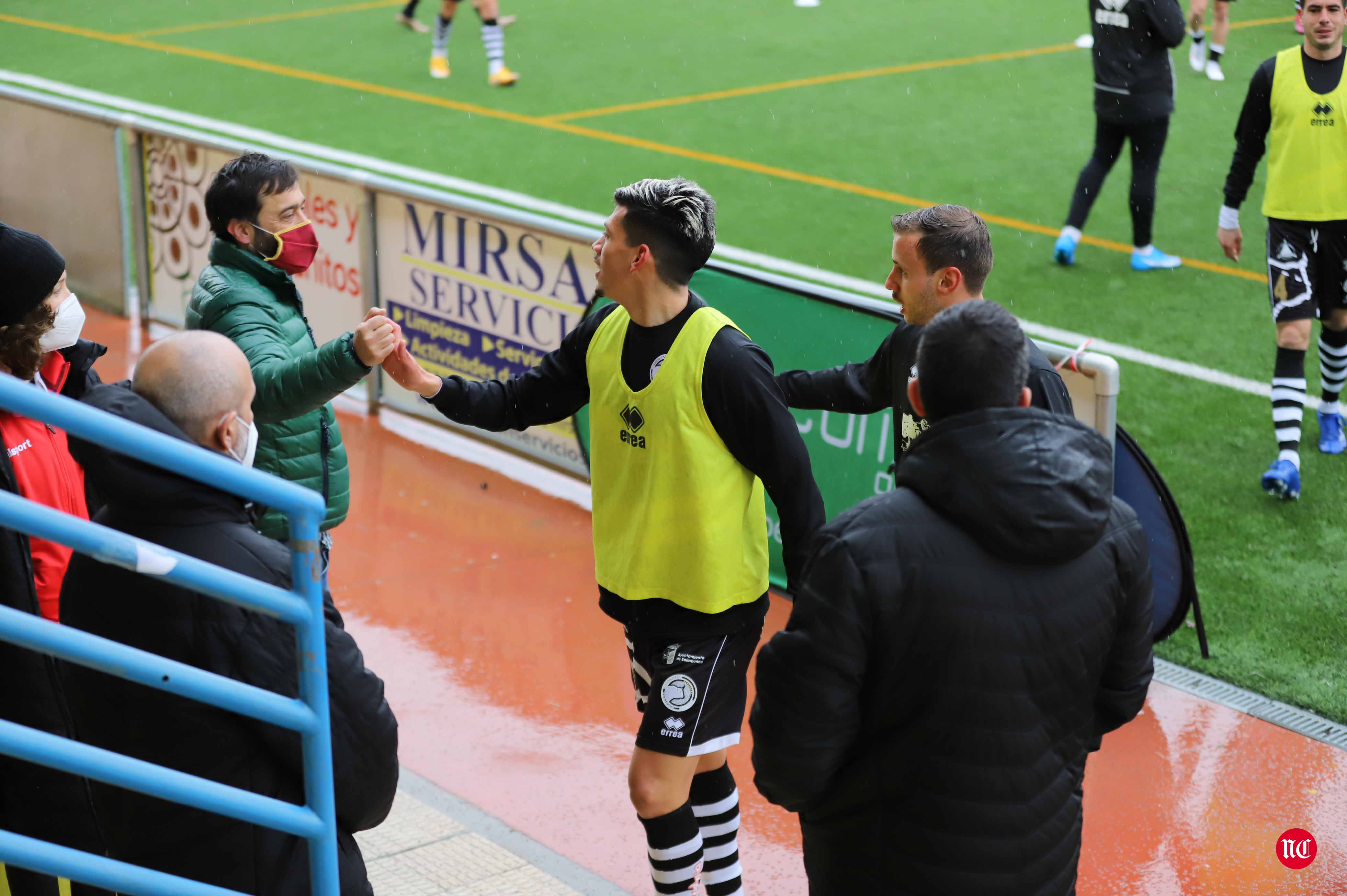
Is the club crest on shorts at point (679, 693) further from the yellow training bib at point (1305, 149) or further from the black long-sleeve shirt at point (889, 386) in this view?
the yellow training bib at point (1305, 149)

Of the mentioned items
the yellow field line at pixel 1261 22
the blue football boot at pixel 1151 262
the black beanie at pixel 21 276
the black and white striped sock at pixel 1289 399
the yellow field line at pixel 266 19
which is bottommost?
the yellow field line at pixel 266 19

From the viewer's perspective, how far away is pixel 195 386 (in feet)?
7.99

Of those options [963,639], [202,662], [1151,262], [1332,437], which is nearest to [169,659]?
[202,662]

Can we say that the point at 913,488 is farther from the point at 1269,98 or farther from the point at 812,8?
the point at 812,8

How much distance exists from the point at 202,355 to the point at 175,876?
2.90ft

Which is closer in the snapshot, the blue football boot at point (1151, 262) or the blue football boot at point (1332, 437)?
the blue football boot at point (1332, 437)

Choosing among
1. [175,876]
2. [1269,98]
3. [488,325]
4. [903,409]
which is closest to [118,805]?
[175,876]

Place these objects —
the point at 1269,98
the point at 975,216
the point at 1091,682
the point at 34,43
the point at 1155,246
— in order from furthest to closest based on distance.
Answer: the point at 34,43 < the point at 1155,246 < the point at 1269,98 < the point at 975,216 < the point at 1091,682

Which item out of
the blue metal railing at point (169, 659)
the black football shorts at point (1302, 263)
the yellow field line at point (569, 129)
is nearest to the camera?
the blue metal railing at point (169, 659)

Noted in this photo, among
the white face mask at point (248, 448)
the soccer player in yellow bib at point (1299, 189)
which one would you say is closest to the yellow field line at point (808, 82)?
the soccer player in yellow bib at point (1299, 189)

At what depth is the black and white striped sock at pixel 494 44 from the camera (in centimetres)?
1711

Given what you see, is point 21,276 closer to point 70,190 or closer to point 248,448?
point 248,448

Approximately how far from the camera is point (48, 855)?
7.06 feet

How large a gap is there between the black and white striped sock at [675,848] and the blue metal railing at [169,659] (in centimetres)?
149
